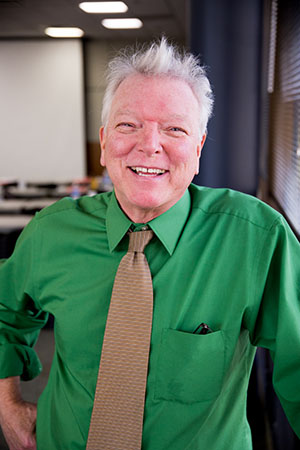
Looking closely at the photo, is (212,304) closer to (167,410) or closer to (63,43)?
(167,410)

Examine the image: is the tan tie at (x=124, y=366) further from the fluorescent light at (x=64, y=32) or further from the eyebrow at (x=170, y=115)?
the fluorescent light at (x=64, y=32)

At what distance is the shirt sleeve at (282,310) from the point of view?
1.07 meters

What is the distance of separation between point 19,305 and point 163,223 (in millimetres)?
538

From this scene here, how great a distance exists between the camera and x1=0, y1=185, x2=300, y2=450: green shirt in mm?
1118

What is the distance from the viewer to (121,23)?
7773mm

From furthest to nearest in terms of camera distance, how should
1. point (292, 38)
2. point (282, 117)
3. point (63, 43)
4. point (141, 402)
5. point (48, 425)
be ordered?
point (63, 43)
point (282, 117)
point (292, 38)
point (48, 425)
point (141, 402)

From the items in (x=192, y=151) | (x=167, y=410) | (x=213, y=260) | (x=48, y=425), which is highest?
(x=192, y=151)

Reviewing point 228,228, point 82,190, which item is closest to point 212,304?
point 228,228

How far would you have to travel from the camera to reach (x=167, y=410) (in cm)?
113

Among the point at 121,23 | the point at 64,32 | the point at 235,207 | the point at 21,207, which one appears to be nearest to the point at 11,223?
the point at 21,207

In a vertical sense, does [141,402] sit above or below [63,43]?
below

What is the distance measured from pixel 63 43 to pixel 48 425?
9.11 metres

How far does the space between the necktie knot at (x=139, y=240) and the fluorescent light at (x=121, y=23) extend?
278 inches

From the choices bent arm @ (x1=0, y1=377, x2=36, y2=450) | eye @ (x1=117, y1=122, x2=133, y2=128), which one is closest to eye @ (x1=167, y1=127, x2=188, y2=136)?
eye @ (x1=117, y1=122, x2=133, y2=128)
